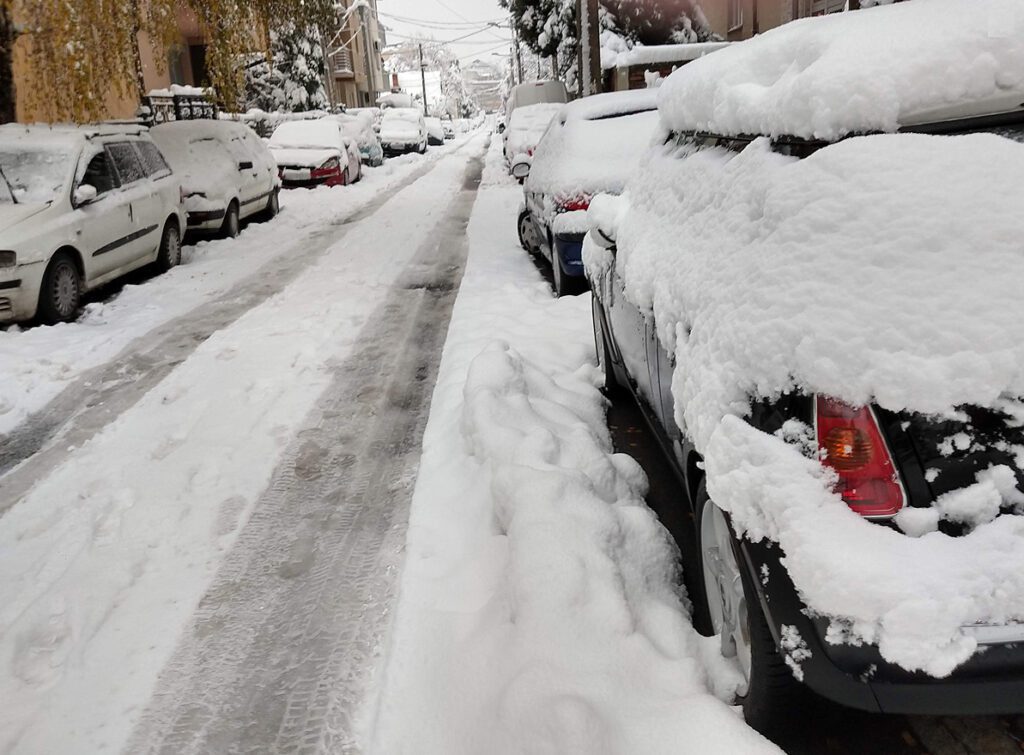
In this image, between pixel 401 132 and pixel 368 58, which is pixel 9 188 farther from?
pixel 368 58

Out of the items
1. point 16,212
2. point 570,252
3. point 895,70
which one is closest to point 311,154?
point 16,212

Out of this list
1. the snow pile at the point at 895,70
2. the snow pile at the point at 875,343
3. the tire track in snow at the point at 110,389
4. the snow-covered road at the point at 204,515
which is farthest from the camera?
the tire track in snow at the point at 110,389

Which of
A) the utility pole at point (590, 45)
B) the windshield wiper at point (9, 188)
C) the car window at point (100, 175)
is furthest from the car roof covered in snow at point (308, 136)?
the windshield wiper at point (9, 188)

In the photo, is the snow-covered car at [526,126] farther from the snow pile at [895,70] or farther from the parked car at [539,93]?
the snow pile at [895,70]

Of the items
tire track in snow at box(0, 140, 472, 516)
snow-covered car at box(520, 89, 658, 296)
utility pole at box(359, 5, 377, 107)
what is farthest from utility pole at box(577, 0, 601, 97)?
utility pole at box(359, 5, 377, 107)

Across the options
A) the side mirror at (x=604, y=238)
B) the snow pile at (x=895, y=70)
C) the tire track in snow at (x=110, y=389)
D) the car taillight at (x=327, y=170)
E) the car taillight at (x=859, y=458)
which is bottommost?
the tire track in snow at (x=110, y=389)

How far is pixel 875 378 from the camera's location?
1947 mm

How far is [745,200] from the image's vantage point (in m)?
2.61

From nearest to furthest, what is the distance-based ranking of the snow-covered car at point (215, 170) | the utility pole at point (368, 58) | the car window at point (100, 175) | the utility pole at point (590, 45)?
1. the car window at point (100, 175)
2. the snow-covered car at point (215, 170)
3. the utility pole at point (590, 45)
4. the utility pole at point (368, 58)

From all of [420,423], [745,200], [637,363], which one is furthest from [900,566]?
[420,423]

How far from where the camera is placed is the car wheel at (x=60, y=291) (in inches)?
309

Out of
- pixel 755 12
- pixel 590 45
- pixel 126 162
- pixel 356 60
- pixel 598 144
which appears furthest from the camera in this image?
pixel 356 60

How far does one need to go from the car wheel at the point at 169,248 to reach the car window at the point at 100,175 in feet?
4.17

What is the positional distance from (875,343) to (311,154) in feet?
64.1
